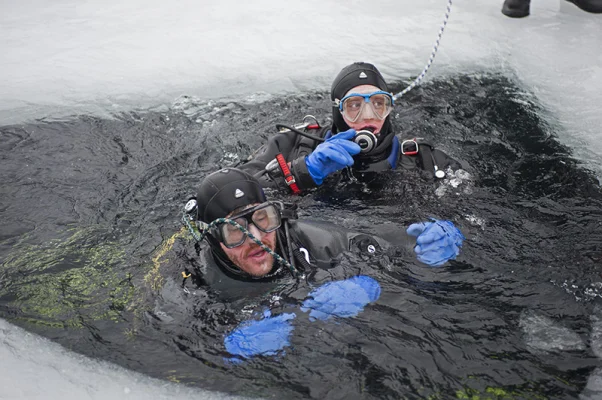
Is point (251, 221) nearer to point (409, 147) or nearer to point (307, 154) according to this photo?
point (307, 154)

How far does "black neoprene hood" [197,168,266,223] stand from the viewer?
3.63 m

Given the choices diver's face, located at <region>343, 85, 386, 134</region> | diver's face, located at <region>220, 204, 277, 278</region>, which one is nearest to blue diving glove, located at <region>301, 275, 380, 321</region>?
diver's face, located at <region>220, 204, 277, 278</region>

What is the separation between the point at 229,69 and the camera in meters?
6.97

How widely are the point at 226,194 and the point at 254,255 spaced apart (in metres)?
0.41

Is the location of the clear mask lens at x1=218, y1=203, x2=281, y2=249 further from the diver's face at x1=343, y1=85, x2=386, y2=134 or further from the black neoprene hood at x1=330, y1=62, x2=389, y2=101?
the black neoprene hood at x1=330, y1=62, x2=389, y2=101

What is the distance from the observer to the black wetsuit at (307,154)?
4859 mm

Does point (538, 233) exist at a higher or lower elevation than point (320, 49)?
lower

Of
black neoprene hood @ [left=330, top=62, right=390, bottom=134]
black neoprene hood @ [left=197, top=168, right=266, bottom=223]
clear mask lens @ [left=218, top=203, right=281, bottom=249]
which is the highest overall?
black neoprene hood @ [left=330, top=62, right=390, bottom=134]

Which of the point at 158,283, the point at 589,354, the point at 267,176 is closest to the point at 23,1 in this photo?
the point at 267,176

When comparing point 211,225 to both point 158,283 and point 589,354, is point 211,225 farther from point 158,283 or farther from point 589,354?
point 589,354

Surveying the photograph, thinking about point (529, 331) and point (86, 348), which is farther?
point (86, 348)

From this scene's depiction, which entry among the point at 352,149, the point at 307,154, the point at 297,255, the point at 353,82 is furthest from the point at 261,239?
the point at 353,82

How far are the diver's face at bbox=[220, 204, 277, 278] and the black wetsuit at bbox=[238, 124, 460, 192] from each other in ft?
3.90

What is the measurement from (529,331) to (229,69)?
473cm
